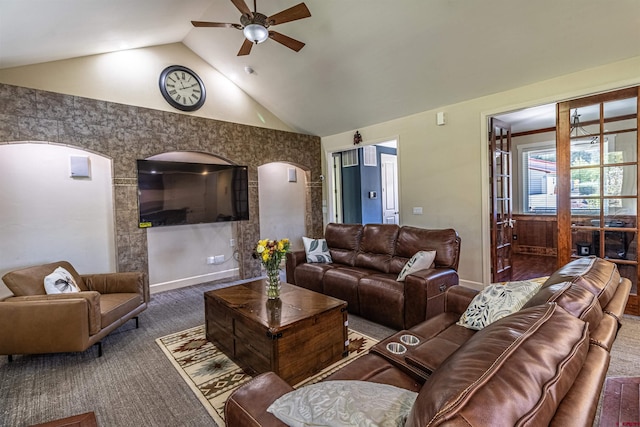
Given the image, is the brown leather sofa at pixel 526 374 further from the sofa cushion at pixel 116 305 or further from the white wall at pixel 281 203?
the white wall at pixel 281 203

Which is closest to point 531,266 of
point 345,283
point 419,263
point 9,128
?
point 419,263

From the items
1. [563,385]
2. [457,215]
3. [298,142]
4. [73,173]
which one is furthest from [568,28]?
[73,173]

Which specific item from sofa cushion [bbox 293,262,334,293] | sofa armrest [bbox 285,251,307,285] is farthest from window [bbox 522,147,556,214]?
sofa armrest [bbox 285,251,307,285]

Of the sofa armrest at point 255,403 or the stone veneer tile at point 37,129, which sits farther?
the stone veneer tile at point 37,129

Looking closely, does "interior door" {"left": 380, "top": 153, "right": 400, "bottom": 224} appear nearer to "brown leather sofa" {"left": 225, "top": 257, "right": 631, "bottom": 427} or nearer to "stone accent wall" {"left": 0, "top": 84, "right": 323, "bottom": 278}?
"stone accent wall" {"left": 0, "top": 84, "right": 323, "bottom": 278}

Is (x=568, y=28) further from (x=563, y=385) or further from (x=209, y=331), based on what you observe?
(x=209, y=331)

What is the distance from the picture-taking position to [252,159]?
5355 mm

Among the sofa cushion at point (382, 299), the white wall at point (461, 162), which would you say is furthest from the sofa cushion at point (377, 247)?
the white wall at point (461, 162)

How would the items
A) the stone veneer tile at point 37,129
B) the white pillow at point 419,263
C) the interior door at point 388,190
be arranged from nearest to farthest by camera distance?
the white pillow at point 419,263 → the stone veneer tile at point 37,129 → the interior door at point 388,190

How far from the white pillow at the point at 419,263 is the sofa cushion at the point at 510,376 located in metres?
2.22

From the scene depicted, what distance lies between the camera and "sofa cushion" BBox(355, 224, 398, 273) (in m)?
3.74

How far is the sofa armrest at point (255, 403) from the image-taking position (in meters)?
1.06

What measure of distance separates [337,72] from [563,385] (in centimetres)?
433

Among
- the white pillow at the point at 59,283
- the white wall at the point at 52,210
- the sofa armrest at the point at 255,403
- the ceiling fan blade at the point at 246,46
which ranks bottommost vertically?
the sofa armrest at the point at 255,403
